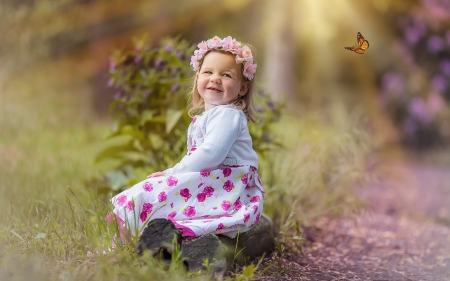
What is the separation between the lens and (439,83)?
845 centimetres

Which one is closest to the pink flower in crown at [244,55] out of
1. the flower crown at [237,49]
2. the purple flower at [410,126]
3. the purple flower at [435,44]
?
the flower crown at [237,49]

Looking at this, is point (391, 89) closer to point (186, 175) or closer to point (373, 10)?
point (373, 10)

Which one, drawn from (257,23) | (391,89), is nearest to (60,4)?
(257,23)

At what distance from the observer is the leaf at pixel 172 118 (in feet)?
11.5

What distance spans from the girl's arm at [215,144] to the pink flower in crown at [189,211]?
6.6 inches

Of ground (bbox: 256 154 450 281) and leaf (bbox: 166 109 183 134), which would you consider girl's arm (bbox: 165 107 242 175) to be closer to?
ground (bbox: 256 154 450 281)

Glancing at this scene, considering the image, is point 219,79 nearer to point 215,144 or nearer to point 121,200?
point 215,144

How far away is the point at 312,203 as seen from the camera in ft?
14.5

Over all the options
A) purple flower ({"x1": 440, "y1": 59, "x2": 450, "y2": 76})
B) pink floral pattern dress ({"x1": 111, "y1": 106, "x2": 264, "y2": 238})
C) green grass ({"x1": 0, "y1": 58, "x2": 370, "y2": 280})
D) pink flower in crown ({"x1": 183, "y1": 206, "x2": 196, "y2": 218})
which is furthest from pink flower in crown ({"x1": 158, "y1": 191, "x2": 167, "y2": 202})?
purple flower ({"x1": 440, "y1": 59, "x2": 450, "y2": 76})

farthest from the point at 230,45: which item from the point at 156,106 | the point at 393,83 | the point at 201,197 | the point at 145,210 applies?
the point at 393,83

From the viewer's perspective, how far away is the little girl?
2646 millimetres

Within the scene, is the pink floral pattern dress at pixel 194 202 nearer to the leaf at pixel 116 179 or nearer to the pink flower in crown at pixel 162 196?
the pink flower in crown at pixel 162 196

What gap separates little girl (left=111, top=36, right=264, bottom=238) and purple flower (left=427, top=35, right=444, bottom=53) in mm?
6428

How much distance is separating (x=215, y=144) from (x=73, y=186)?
1934 mm
